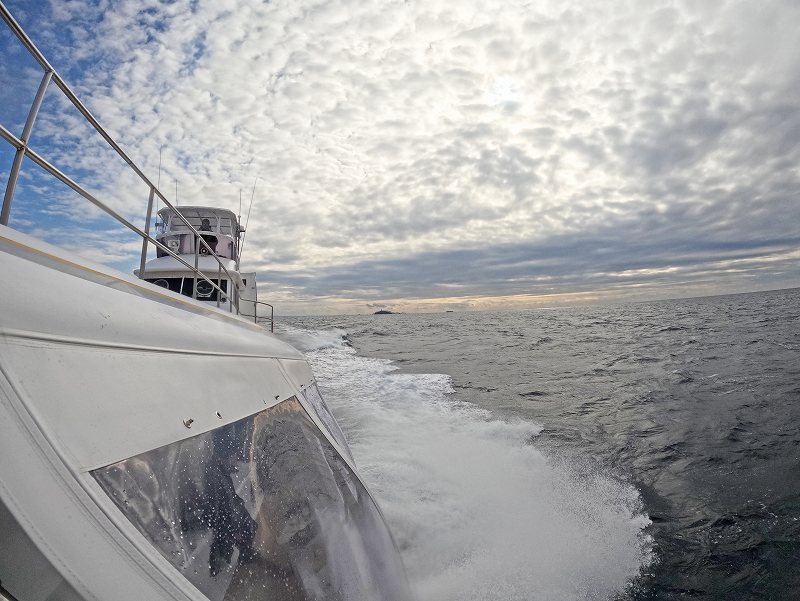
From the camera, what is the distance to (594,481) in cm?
607

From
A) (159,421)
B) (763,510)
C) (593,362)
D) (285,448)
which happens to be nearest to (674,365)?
(593,362)

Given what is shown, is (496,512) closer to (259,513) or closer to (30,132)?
(259,513)

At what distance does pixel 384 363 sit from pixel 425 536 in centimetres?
1571

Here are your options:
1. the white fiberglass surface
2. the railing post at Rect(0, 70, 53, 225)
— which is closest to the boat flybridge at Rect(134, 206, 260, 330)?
the white fiberglass surface

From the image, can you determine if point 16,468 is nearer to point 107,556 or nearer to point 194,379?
point 107,556

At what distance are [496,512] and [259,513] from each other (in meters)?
4.13

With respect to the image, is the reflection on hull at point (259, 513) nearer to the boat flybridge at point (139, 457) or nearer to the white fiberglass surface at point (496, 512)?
the boat flybridge at point (139, 457)

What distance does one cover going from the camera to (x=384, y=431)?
9.05 m

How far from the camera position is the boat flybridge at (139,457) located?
1.05 m

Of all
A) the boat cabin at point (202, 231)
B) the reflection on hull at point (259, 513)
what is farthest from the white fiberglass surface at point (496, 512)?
the boat cabin at point (202, 231)

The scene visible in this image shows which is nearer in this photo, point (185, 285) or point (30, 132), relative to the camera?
point (30, 132)

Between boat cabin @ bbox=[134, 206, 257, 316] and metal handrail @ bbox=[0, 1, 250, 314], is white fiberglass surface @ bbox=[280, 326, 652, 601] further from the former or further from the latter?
boat cabin @ bbox=[134, 206, 257, 316]

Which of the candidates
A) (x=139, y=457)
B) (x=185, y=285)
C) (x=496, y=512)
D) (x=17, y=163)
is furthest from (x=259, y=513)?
(x=185, y=285)

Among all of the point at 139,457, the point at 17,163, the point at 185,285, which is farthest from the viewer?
the point at 185,285
